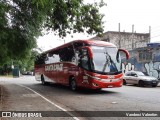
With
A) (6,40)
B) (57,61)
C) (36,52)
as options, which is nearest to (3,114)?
(6,40)

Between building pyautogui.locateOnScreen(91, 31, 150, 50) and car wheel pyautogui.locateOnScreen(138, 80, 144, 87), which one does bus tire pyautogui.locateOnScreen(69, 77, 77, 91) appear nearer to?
car wheel pyautogui.locateOnScreen(138, 80, 144, 87)

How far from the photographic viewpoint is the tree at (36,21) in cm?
1595

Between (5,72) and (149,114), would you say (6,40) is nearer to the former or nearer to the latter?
(149,114)

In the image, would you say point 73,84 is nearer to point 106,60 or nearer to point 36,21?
point 106,60

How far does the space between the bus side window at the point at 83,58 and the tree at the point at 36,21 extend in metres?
2.15

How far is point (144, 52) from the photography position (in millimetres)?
39125

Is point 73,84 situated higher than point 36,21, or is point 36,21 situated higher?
point 36,21

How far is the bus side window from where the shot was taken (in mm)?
18844

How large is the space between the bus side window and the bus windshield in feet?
1.65

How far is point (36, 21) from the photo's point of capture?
55.3ft

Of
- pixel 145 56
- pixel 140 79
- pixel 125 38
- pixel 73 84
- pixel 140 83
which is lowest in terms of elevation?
pixel 140 83

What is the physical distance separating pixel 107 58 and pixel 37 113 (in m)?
8.51

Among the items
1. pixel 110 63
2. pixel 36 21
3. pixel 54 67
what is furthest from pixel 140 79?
pixel 36 21

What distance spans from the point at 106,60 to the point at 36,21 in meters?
5.00
